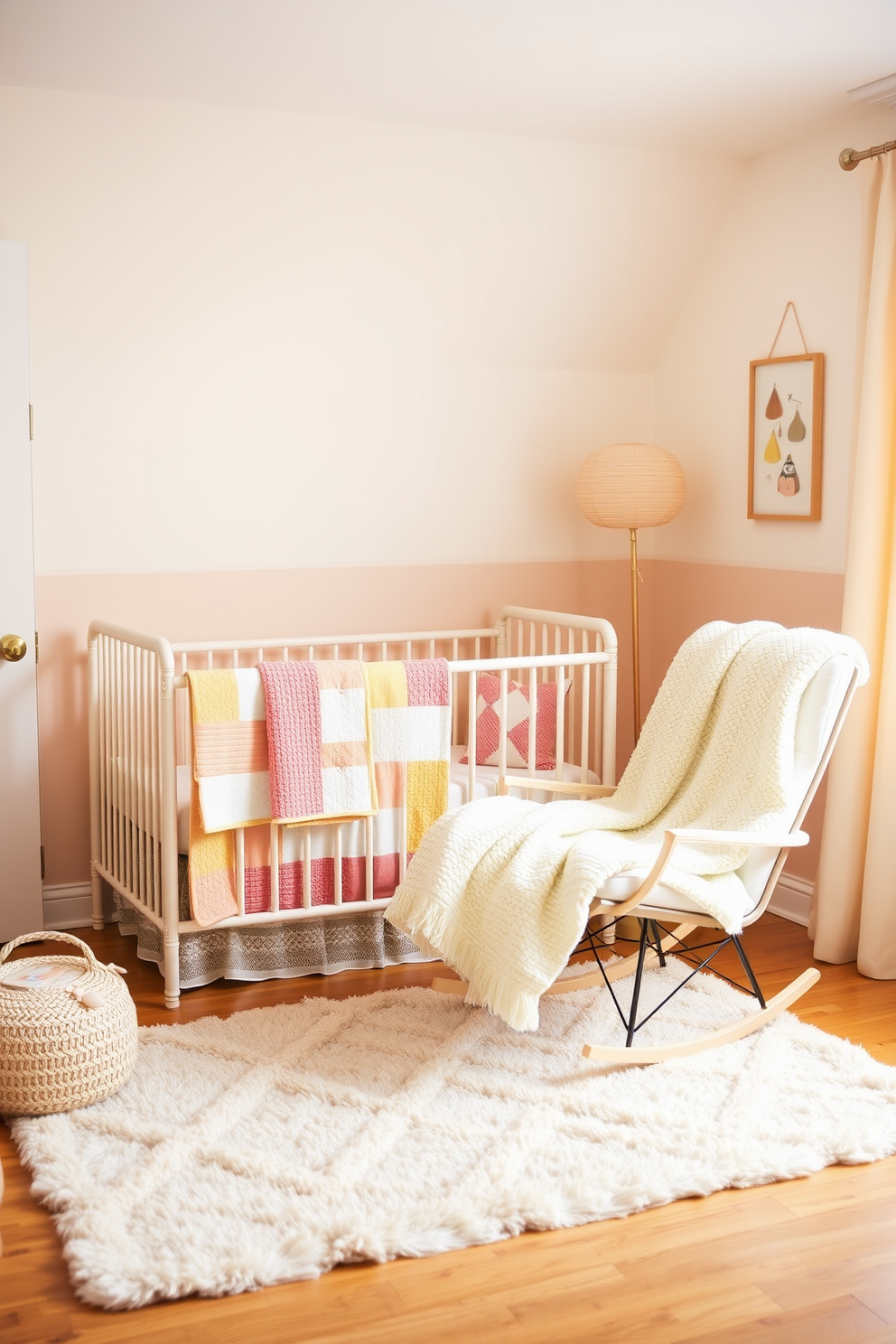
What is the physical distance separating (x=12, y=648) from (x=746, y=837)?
1774 mm

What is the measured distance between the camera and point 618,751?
12.9ft

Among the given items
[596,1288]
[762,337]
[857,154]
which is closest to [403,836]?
[596,1288]

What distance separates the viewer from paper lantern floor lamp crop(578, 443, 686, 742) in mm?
3439

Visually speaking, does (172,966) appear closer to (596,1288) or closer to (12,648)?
(12,648)

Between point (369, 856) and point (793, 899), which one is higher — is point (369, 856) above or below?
above

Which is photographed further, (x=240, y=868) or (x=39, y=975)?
(x=240, y=868)

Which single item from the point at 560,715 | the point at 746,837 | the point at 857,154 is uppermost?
the point at 857,154

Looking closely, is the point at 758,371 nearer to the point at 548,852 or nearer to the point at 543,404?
the point at 543,404

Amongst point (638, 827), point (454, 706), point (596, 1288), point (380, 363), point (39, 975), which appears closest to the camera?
point (596, 1288)

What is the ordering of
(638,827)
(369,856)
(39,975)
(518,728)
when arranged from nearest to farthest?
(39,975), (638,827), (369,856), (518,728)

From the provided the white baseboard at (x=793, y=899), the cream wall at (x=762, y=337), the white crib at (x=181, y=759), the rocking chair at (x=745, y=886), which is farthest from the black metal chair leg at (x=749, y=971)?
the cream wall at (x=762, y=337)

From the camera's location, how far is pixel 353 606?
3.55m

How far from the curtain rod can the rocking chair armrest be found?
1.55 meters

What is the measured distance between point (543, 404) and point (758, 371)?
0.66 meters
